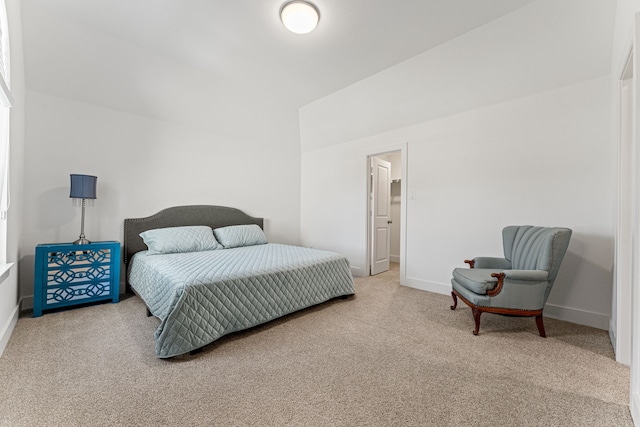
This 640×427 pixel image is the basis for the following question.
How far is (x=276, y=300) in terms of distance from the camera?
237 centimetres

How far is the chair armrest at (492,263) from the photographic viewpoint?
2613 millimetres

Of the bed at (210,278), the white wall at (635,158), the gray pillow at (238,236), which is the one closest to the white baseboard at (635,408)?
the white wall at (635,158)

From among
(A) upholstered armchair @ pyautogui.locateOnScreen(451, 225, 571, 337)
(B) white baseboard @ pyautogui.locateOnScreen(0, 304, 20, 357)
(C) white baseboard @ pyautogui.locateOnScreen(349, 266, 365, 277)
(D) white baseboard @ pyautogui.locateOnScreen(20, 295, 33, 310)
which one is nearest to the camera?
(B) white baseboard @ pyautogui.locateOnScreen(0, 304, 20, 357)

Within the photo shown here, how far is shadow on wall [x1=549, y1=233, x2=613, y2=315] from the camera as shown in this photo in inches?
89.2

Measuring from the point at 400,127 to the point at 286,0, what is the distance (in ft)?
7.18

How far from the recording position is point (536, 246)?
228 centimetres

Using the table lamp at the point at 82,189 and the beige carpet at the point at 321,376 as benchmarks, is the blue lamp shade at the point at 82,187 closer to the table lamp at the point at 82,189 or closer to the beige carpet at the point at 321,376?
the table lamp at the point at 82,189

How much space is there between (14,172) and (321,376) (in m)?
3.07

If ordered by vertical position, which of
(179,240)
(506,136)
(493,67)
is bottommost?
(179,240)

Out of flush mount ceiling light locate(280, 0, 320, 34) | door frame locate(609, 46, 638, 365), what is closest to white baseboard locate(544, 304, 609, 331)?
door frame locate(609, 46, 638, 365)

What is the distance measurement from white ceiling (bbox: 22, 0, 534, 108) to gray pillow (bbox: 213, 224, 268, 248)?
2027mm

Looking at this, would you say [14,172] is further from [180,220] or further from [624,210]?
[624,210]

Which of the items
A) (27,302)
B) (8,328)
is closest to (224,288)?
(8,328)

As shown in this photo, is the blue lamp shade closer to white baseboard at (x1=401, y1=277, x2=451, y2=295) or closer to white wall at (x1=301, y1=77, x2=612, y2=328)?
white wall at (x1=301, y1=77, x2=612, y2=328)
